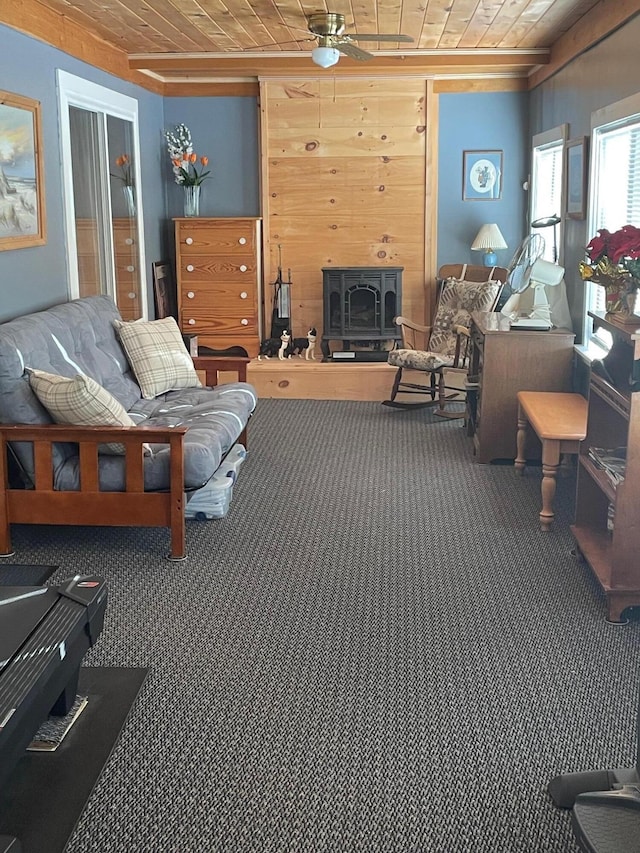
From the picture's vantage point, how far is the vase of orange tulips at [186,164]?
7434mm

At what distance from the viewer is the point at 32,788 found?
7.40 ft

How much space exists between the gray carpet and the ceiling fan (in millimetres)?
2496

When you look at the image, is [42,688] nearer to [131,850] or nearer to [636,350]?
[131,850]

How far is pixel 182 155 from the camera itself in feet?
24.3

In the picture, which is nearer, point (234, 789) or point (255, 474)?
point (234, 789)

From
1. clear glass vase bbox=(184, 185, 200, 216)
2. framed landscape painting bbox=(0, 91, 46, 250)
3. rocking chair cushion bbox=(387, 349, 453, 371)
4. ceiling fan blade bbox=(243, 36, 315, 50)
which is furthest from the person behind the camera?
clear glass vase bbox=(184, 185, 200, 216)

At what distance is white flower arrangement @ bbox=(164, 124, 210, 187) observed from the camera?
743 cm

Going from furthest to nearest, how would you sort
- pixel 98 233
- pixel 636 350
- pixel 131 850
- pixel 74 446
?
1. pixel 98 233
2. pixel 74 446
3. pixel 636 350
4. pixel 131 850

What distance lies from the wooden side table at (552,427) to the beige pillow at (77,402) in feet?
6.03

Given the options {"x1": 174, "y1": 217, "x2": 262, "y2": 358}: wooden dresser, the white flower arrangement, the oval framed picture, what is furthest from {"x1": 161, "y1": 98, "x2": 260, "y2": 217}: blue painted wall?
the oval framed picture

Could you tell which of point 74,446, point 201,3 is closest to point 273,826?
point 74,446

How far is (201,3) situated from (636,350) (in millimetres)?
3132

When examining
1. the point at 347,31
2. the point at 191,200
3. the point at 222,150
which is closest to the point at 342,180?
the point at 222,150

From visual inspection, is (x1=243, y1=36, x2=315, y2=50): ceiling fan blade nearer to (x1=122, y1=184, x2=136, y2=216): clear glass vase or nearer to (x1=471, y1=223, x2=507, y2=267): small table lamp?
(x1=122, y1=184, x2=136, y2=216): clear glass vase
